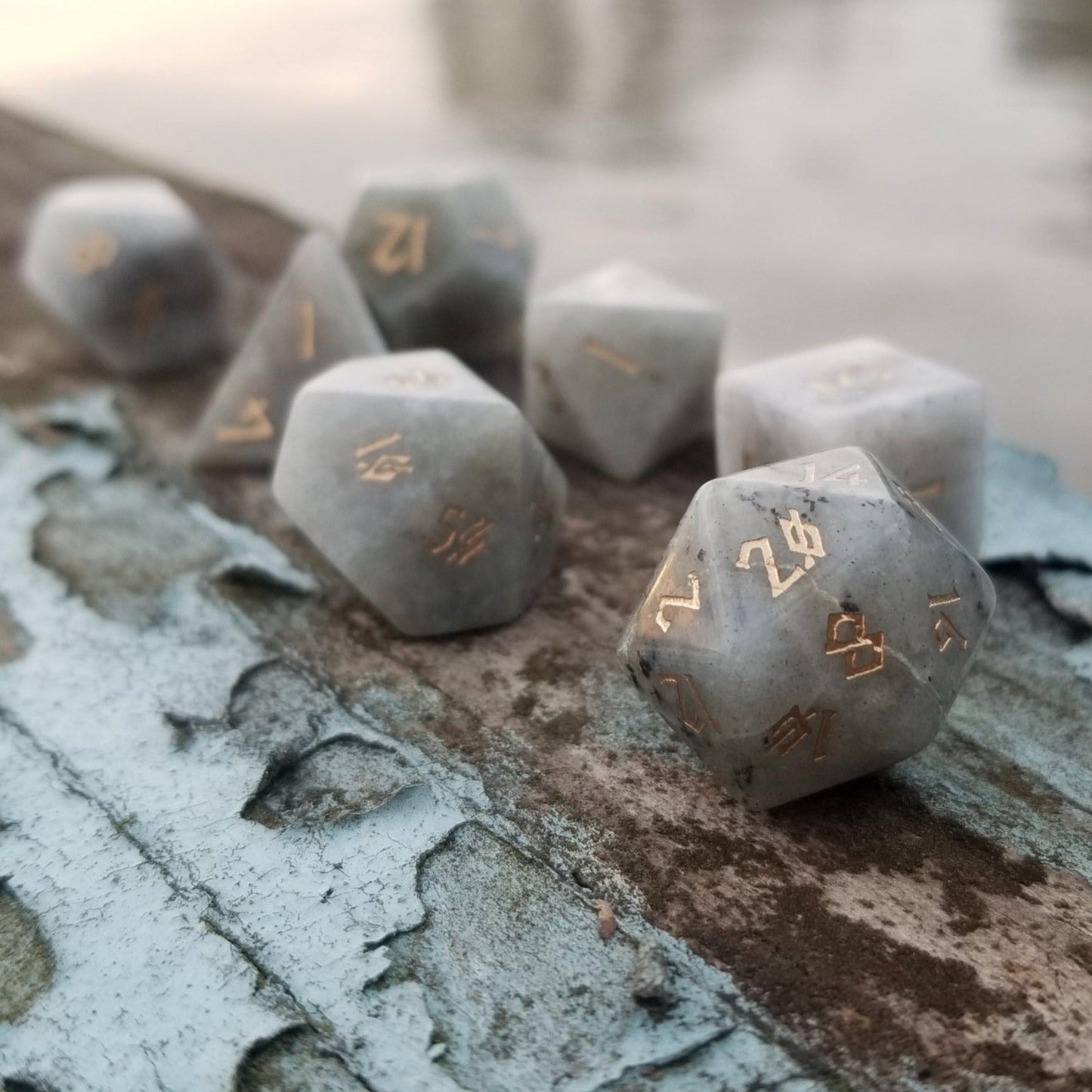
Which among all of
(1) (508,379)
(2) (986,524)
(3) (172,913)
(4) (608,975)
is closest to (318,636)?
(3) (172,913)

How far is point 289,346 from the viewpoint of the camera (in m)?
1.46

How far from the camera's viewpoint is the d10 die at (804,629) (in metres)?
0.87

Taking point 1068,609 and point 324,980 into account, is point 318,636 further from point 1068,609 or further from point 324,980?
point 1068,609

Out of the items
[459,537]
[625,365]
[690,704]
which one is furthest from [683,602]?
[625,365]

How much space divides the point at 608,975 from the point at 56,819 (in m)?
0.48

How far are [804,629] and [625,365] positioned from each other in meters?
0.65

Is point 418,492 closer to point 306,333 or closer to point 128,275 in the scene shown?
point 306,333

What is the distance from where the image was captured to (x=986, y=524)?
1342 mm

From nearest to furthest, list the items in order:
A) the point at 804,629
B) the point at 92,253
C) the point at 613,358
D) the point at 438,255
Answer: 1. the point at 804,629
2. the point at 613,358
3. the point at 438,255
4. the point at 92,253

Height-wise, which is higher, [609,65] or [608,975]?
[609,65]

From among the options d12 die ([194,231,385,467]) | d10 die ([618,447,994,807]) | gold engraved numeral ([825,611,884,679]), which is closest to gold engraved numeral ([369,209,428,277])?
d12 die ([194,231,385,467])

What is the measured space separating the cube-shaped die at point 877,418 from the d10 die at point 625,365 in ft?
0.56

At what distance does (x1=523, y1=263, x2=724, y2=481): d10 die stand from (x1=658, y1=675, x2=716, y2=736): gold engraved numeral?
0.61 m

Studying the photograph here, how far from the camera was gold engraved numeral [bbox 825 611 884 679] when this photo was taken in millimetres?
869
